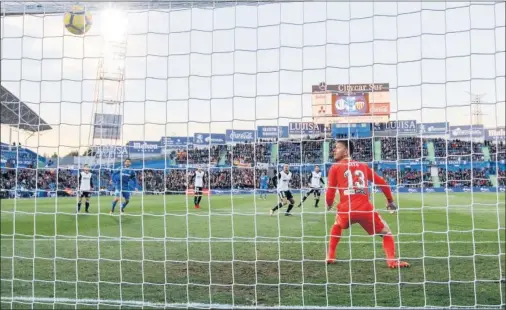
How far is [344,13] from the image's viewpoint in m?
4.61

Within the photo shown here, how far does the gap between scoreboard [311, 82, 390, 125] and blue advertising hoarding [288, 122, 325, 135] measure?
0.08 meters

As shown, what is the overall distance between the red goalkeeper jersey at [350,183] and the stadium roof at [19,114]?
315cm

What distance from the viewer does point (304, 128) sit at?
5.17 metres

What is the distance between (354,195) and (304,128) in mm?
1057

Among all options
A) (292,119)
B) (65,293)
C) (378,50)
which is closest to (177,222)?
(65,293)

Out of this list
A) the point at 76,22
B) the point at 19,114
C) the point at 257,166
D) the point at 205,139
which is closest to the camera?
the point at 19,114

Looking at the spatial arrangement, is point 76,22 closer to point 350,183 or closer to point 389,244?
point 350,183

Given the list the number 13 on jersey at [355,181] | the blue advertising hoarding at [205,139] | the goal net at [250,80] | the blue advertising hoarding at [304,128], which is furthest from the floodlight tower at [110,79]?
the number 13 on jersey at [355,181]

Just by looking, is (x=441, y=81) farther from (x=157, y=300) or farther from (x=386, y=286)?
(x=157, y=300)

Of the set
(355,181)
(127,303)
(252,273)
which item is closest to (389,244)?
(355,181)

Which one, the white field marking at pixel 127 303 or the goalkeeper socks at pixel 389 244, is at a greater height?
the goalkeeper socks at pixel 389 244

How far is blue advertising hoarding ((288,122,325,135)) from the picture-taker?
506 cm

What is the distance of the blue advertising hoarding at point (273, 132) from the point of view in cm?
520

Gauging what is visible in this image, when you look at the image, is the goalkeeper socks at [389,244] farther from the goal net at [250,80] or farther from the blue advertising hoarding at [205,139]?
the blue advertising hoarding at [205,139]
